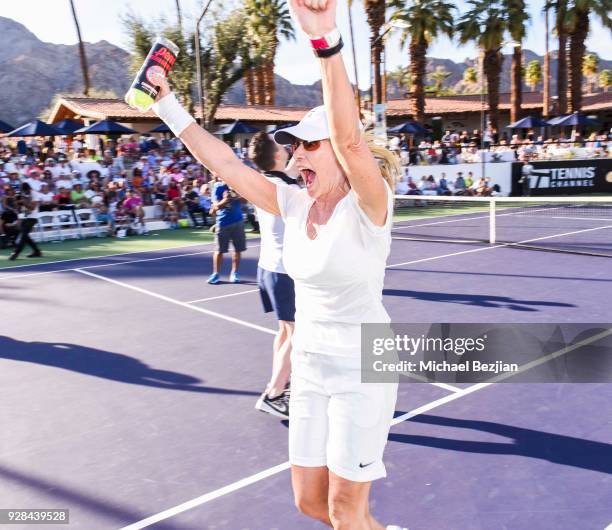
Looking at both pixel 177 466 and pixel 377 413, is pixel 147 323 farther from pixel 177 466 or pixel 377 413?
pixel 377 413

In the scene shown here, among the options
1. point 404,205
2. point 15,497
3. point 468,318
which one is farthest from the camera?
point 404,205

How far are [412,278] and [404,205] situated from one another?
13.9 m

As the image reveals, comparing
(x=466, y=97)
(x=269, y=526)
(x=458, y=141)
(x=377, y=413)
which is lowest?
(x=269, y=526)

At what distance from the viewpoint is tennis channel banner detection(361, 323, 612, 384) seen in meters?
6.00

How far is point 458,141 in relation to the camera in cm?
3503

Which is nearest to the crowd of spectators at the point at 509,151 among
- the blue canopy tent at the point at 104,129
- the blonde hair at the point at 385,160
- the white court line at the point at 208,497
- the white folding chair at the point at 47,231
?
the blue canopy tent at the point at 104,129

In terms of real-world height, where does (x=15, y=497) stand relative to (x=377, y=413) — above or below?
below

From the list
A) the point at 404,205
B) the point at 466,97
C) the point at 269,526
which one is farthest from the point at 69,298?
the point at 466,97

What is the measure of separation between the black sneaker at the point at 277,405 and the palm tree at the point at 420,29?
31.5 metres

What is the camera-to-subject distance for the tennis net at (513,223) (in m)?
13.7

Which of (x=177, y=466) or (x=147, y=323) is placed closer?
(x=177, y=466)

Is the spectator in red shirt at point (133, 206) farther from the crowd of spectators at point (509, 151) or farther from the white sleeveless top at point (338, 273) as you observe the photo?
the white sleeveless top at point (338, 273)

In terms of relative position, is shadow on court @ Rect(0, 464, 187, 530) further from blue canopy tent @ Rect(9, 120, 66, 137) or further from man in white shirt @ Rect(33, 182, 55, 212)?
blue canopy tent @ Rect(9, 120, 66, 137)

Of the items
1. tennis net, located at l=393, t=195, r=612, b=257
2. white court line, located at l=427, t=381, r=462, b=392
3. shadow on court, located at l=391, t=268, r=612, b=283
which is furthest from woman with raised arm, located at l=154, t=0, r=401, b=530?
tennis net, located at l=393, t=195, r=612, b=257
